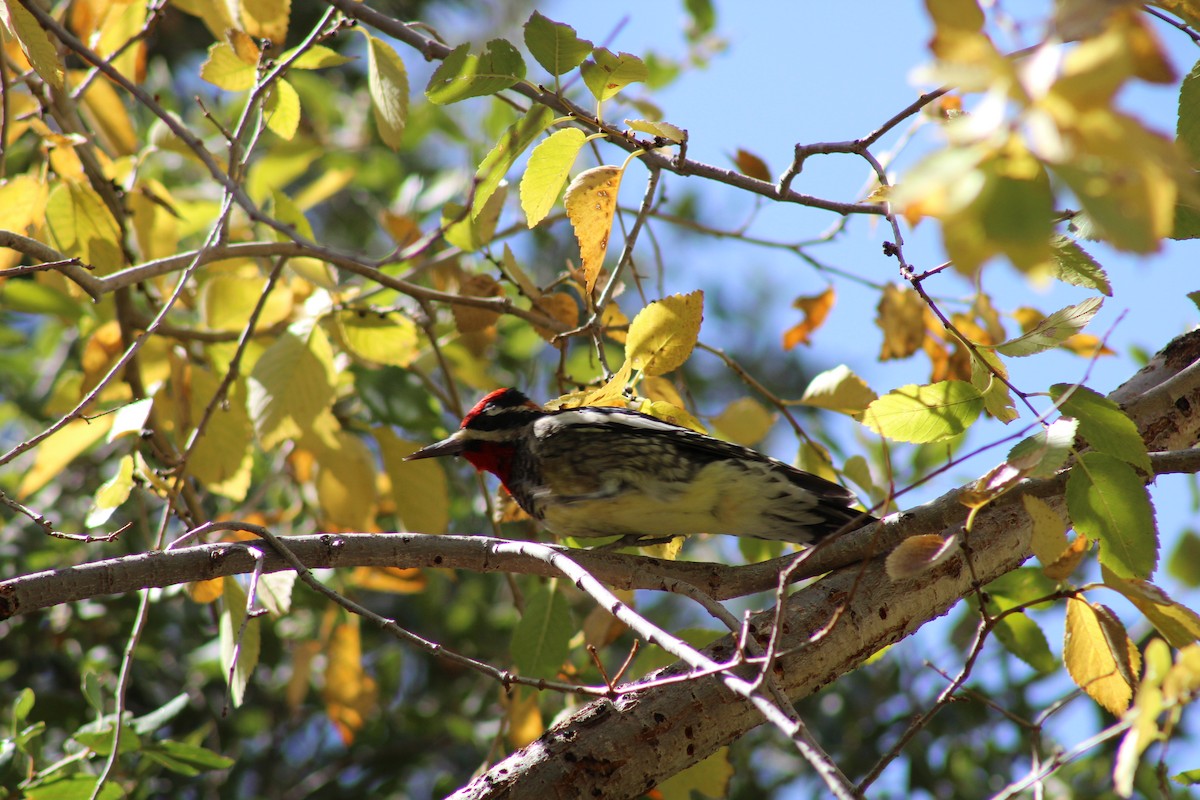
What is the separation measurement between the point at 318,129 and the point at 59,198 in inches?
111

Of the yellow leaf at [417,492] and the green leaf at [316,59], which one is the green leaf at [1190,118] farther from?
the yellow leaf at [417,492]

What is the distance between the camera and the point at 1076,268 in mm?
1896

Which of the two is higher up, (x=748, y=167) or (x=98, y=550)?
(x=98, y=550)

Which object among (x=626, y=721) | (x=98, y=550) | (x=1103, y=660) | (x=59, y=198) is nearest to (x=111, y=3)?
(x=59, y=198)

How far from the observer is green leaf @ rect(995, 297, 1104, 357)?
1.90m

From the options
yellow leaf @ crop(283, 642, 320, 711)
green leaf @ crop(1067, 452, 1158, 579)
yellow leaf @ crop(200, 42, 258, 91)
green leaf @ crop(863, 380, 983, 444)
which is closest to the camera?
green leaf @ crop(1067, 452, 1158, 579)

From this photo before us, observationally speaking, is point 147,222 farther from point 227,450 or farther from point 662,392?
point 662,392

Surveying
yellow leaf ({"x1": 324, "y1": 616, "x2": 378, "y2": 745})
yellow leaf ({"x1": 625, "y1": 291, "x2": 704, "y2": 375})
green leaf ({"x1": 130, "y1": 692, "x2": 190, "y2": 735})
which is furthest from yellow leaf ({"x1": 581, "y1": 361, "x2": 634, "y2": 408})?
yellow leaf ({"x1": 324, "y1": 616, "x2": 378, "y2": 745})

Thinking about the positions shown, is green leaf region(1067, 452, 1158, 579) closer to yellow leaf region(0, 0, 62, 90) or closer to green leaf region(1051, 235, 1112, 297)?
green leaf region(1051, 235, 1112, 297)

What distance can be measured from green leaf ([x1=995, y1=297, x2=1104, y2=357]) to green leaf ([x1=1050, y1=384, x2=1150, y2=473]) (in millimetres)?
122

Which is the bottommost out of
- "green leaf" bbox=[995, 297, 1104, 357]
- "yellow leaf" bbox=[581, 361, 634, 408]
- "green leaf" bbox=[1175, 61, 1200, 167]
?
"green leaf" bbox=[995, 297, 1104, 357]

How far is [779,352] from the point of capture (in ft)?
21.0

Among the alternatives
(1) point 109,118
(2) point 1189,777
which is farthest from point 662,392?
(1) point 109,118

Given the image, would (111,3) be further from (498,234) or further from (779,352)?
(779,352)
